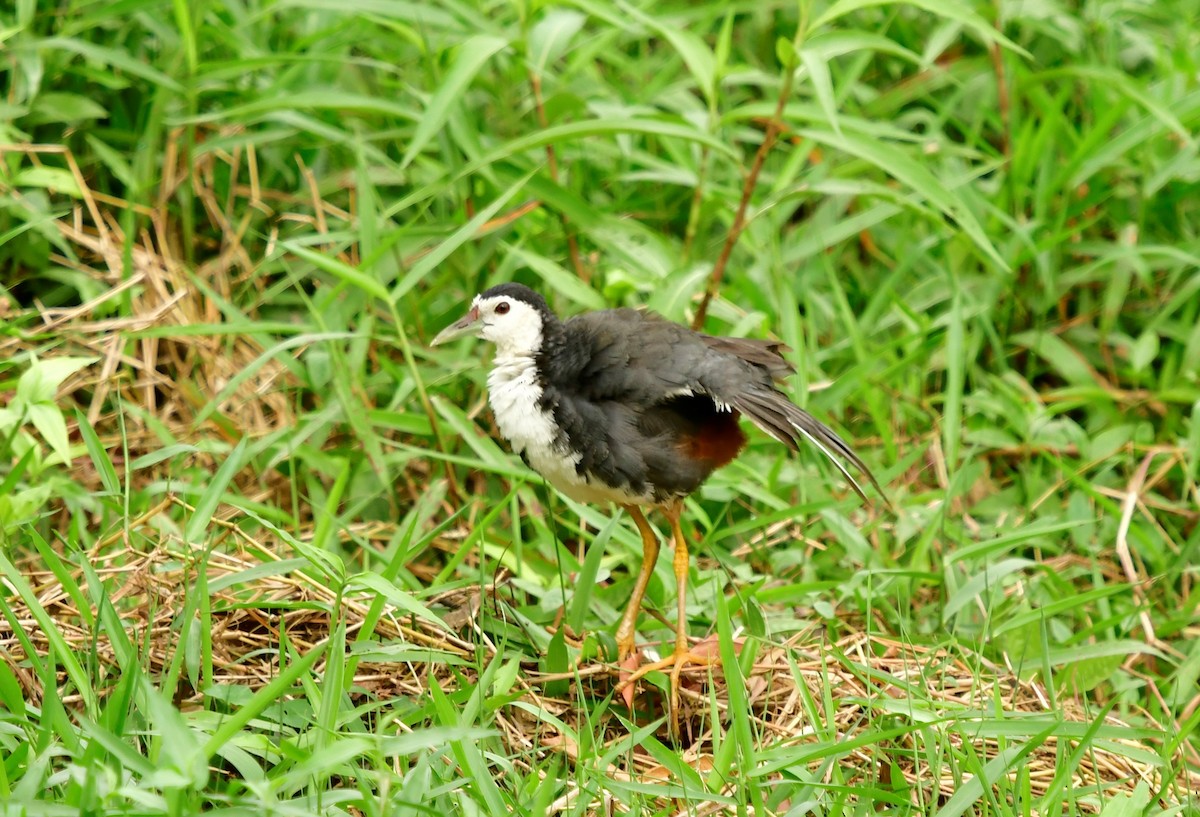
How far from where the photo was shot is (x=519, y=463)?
4723mm

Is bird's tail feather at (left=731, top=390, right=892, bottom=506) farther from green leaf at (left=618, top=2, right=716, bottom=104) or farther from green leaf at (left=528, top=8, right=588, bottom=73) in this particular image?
green leaf at (left=528, top=8, right=588, bottom=73)

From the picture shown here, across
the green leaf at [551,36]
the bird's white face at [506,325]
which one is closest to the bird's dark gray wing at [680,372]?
the bird's white face at [506,325]

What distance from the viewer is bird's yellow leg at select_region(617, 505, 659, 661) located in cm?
388

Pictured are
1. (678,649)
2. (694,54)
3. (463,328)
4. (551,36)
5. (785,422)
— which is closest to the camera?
(785,422)

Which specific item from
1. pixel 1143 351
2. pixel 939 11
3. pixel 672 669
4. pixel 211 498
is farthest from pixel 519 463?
pixel 1143 351

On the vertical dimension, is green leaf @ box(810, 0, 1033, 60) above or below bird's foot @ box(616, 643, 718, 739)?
above

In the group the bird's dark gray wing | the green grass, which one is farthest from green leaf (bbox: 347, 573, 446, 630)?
the bird's dark gray wing

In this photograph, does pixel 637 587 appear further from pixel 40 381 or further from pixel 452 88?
pixel 40 381

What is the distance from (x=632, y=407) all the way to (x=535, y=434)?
0.29 m

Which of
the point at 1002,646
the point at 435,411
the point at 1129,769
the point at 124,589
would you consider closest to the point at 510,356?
the point at 435,411

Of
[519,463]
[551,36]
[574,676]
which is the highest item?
[551,36]

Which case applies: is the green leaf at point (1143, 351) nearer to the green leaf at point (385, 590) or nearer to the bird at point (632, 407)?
the bird at point (632, 407)

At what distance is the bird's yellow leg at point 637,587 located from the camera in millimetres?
3885

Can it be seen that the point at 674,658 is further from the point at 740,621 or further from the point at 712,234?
the point at 712,234
